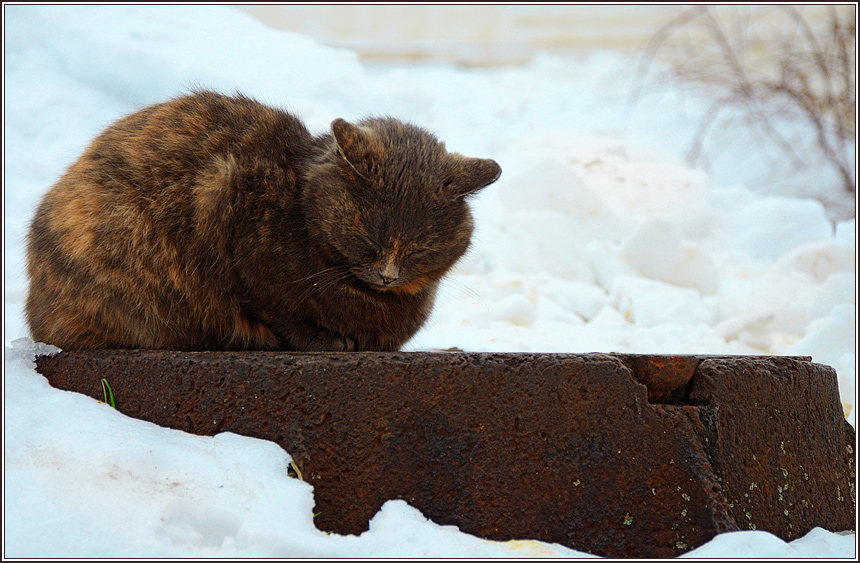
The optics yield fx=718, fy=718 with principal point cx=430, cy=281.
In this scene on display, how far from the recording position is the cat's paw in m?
2.01

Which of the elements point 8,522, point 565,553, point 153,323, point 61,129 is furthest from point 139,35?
point 565,553

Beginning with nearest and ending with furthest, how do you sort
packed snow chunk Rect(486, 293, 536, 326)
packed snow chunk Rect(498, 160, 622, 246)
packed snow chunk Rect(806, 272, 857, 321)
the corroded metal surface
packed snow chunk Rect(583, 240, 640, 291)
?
the corroded metal surface
packed snow chunk Rect(486, 293, 536, 326)
packed snow chunk Rect(806, 272, 857, 321)
packed snow chunk Rect(583, 240, 640, 291)
packed snow chunk Rect(498, 160, 622, 246)

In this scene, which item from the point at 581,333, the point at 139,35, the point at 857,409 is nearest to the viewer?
the point at 857,409

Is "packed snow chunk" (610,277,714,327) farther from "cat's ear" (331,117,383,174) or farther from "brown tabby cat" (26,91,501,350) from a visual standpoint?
"cat's ear" (331,117,383,174)

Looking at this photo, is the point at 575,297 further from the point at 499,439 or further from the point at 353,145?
the point at 499,439

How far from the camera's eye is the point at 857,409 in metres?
2.71

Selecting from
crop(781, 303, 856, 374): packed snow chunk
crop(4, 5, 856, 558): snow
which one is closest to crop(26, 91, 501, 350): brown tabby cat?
crop(4, 5, 856, 558): snow

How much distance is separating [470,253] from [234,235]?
4.74 ft

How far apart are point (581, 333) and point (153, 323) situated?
196 cm

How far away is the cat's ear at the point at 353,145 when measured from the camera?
6.30 feet

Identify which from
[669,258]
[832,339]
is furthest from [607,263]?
[832,339]

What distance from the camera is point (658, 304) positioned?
3.52 m

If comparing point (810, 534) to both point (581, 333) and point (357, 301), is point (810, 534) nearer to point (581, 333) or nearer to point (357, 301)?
point (357, 301)

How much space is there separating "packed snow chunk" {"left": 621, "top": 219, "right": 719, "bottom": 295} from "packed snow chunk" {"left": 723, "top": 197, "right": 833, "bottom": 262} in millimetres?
647
